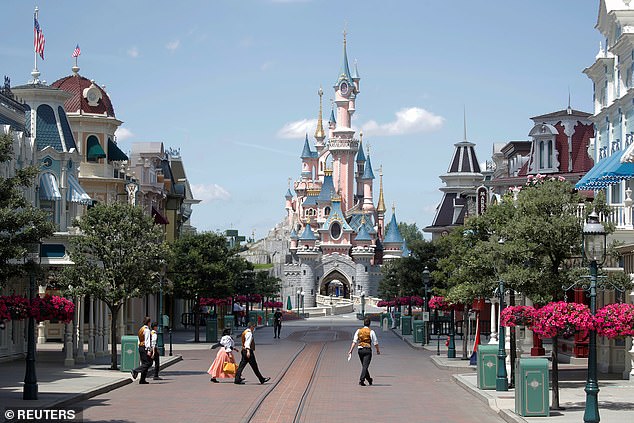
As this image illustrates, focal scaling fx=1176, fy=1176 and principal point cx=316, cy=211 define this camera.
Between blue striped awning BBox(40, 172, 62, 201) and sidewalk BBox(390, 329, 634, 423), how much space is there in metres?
13.9

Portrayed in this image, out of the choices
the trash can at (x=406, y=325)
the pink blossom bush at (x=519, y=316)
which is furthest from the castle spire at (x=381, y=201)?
the pink blossom bush at (x=519, y=316)

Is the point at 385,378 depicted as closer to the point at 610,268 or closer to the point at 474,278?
the point at 474,278

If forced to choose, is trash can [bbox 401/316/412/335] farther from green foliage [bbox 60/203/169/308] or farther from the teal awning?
green foliage [bbox 60/203/169/308]

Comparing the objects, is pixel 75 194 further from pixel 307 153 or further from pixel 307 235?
pixel 307 153

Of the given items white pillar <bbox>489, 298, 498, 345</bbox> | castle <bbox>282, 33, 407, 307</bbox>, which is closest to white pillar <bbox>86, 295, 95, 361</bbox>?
white pillar <bbox>489, 298, 498, 345</bbox>

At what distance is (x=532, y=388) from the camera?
2116 centimetres

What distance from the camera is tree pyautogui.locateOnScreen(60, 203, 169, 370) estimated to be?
109 ft

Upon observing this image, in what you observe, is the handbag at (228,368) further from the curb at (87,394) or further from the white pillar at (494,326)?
the white pillar at (494,326)

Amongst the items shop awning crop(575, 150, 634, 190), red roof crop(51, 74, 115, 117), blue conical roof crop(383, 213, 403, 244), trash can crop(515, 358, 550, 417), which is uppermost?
red roof crop(51, 74, 115, 117)

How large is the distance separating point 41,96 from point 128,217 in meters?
8.39

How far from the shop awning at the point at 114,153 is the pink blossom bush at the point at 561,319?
32776 millimetres

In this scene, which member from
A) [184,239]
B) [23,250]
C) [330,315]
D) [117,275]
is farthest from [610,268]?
[330,315]

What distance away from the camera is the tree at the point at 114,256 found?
33250mm

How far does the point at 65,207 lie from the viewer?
39.9m
